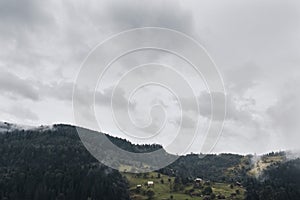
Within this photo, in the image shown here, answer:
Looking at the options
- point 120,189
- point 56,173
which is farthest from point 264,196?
point 56,173

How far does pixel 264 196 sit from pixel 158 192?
62.5 m

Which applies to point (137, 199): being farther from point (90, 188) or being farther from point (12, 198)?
point (12, 198)

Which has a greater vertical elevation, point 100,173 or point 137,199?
point 100,173

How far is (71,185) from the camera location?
182875 mm

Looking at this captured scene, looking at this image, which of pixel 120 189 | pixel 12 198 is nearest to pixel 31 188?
pixel 12 198

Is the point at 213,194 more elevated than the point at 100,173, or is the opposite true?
the point at 100,173

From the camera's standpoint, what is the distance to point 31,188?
18162 cm

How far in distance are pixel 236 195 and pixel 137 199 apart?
63434 mm

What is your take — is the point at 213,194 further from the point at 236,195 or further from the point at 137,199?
the point at 137,199

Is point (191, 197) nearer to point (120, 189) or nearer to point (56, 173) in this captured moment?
point (120, 189)

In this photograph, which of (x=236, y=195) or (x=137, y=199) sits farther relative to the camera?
(x=236, y=195)

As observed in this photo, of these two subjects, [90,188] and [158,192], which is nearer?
[90,188]

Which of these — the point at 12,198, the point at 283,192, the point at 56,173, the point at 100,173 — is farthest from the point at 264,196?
the point at 12,198

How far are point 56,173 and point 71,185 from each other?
69.7ft
